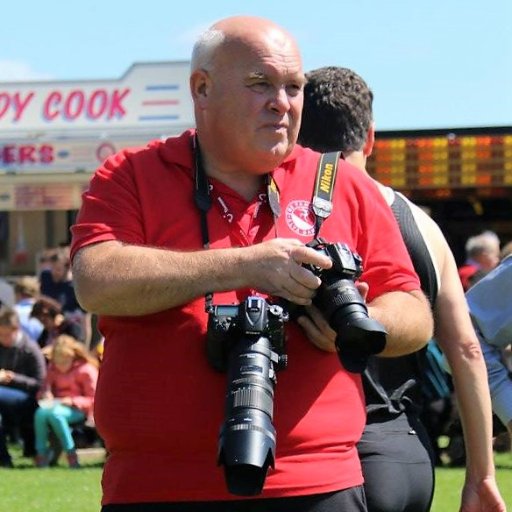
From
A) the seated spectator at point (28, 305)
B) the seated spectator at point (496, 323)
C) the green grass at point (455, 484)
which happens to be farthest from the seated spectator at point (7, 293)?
the seated spectator at point (496, 323)

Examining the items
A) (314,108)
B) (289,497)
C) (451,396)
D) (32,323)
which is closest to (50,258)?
(32,323)

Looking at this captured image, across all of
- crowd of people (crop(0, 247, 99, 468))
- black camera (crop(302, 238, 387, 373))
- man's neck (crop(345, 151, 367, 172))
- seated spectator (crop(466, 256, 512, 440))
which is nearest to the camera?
black camera (crop(302, 238, 387, 373))

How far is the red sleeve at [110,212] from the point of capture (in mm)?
3018

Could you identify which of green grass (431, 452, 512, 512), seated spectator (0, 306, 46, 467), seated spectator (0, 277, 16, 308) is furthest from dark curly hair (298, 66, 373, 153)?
seated spectator (0, 277, 16, 308)

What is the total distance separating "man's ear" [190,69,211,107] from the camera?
3.14 metres

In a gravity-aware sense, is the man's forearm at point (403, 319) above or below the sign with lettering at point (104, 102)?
below

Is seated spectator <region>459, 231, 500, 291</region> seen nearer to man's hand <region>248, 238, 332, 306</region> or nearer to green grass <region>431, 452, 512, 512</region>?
green grass <region>431, 452, 512, 512</region>

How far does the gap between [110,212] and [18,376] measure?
10.5 metres

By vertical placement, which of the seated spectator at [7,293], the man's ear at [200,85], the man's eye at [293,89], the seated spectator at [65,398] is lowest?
the man's eye at [293,89]

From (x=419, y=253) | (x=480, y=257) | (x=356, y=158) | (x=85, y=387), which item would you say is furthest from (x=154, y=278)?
(x=480, y=257)

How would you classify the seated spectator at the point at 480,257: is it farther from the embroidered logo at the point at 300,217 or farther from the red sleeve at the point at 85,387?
the embroidered logo at the point at 300,217

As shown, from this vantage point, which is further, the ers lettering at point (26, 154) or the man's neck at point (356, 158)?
the ers lettering at point (26, 154)

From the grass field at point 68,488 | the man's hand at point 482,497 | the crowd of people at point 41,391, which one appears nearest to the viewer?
the man's hand at point 482,497

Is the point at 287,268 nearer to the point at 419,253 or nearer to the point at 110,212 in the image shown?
the point at 110,212
